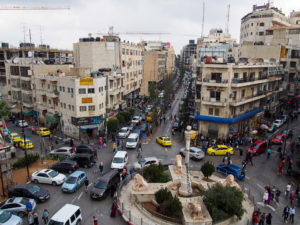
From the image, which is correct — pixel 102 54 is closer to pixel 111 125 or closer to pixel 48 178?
pixel 111 125

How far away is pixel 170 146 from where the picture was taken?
33281 mm

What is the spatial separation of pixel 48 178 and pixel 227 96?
2460 centimetres

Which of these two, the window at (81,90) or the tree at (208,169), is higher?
the window at (81,90)

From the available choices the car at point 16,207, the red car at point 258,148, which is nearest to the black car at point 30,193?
the car at point 16,207

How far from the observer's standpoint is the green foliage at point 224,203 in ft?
51.2

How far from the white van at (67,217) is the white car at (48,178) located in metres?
6.15

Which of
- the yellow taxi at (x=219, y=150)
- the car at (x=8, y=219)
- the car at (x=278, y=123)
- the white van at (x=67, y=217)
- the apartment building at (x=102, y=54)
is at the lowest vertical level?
the yellow taxi at (x=219, y=150)

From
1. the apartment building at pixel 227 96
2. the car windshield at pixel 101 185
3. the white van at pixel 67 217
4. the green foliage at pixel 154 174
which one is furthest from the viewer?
the apartment building at pixel 227 96

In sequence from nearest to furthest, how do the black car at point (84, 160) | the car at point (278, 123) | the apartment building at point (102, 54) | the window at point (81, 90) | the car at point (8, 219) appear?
the car at point (8, 219) → the black car at point (84, 160) → the window at point (81, 90) → the car at point (278, 123) → the apartment building at point (102, 54)

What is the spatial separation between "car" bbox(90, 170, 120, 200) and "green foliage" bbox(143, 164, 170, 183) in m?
2.71

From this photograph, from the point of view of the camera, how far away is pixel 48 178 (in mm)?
21812

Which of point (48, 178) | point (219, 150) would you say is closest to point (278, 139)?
point (219, 150)

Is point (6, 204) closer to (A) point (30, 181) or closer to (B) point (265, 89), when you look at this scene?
(A) point (30, 181)

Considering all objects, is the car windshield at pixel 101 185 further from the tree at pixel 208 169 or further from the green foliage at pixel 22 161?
the green foliage at pixel 22 161
